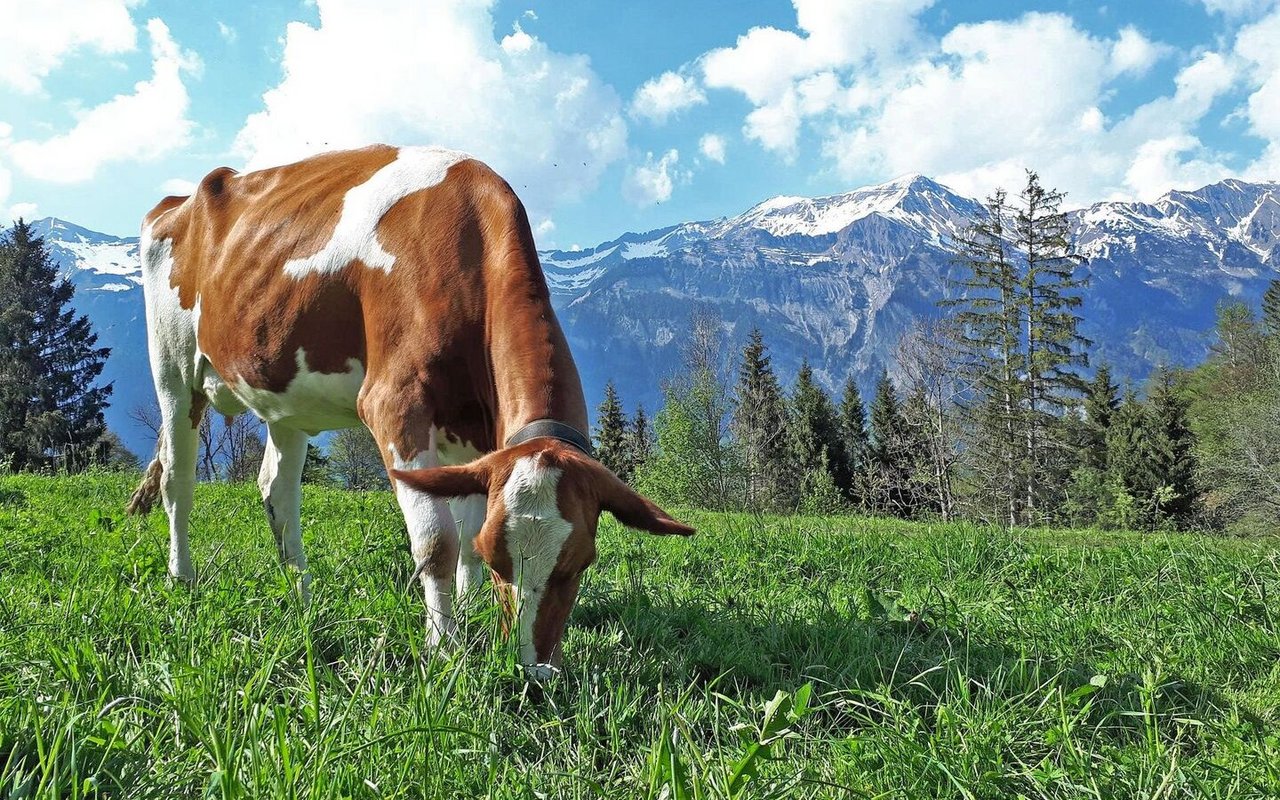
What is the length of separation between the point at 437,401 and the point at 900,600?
308 cm

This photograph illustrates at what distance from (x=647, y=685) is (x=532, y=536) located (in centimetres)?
79

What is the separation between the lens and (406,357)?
405cm

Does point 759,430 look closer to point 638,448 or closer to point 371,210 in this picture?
point 638,448

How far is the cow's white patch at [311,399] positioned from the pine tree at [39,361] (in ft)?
138

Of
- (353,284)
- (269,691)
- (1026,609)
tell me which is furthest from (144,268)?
(1026,609)

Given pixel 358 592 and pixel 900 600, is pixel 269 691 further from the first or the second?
pixel 900 600

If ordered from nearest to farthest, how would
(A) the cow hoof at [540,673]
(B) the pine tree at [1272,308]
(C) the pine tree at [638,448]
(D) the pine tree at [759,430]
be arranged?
(A) the cow hoof at [540,673], (D) the pine tree at [759,430], (C) the pine tree at [638,448], (B) the pine tree at [1272,308]

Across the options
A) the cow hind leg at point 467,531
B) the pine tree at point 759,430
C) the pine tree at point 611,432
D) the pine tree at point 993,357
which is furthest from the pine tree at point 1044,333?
the cow hind leg at point 467,531

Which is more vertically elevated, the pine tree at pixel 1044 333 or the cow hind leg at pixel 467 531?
the pine tree at pixel 1044 333

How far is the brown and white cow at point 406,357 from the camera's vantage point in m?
3.08

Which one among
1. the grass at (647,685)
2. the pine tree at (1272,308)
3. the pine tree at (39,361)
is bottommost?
the grass at (647,685)

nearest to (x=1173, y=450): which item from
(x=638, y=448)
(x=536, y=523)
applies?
(x=638, y=448)

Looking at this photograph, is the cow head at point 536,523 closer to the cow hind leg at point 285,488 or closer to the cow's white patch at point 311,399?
the cow's white patch at point 311,399

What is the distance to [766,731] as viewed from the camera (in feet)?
6.32
